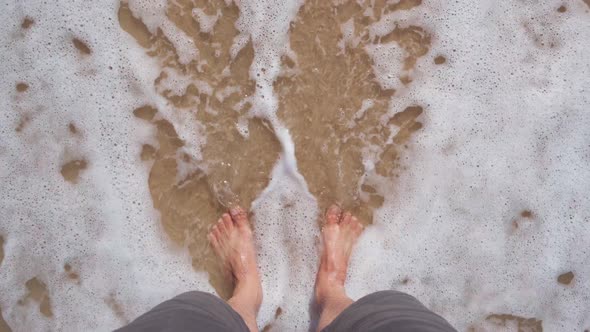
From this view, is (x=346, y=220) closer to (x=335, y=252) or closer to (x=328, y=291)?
(x=335, y=252)

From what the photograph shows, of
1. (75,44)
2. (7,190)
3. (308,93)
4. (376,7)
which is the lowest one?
(7,190)

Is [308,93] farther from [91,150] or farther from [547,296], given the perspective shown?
[547,296]

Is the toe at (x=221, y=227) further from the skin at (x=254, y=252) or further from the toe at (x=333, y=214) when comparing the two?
the toe at (x=333, y=214)

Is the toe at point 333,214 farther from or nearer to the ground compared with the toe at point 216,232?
farther from the ground

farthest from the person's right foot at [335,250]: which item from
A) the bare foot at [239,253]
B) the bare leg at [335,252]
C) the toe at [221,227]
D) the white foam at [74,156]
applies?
the white foam at [74,156]

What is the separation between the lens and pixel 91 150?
1.42 metres

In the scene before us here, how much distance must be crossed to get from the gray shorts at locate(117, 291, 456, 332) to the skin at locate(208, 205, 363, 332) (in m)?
0.20

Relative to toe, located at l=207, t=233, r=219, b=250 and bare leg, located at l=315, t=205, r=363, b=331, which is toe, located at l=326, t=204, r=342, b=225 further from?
toe, located at l=207, t=233, r=219, b=250

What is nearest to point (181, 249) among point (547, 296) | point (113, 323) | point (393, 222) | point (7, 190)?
point (113, 323)

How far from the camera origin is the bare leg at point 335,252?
1.40m

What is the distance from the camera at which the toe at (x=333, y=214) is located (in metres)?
1.43

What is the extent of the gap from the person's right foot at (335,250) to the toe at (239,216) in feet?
0.82

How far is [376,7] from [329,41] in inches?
7.3

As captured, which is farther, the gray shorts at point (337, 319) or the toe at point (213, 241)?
the toe at point (213, 241)
